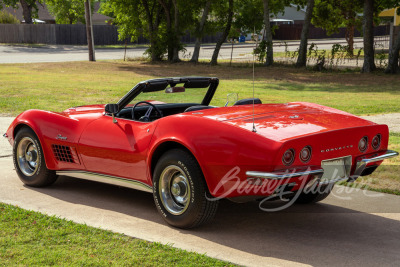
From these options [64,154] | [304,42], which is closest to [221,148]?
[64,154]

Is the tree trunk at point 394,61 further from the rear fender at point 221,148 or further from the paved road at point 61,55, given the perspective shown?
the rear fender at point 221,148

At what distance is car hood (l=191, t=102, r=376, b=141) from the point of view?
489 cm

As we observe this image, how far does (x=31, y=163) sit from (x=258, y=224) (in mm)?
2731

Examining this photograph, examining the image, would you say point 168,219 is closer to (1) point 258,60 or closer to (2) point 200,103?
(2) point 200,103

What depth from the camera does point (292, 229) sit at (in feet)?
17.3

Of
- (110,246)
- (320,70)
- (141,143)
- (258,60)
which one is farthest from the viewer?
(258,60)

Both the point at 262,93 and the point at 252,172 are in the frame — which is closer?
the point at 252,172

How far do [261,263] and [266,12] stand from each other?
2480cm

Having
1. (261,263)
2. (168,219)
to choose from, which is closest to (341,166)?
(261,263)

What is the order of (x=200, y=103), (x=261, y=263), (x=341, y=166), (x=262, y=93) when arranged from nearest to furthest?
1. (x=261, y=263)
2. (x=341, y=166)
3. (x=200, y=103)
4. (x=262, y=93)

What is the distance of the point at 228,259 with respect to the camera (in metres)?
4.51

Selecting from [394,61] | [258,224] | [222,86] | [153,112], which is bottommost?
[222,86]

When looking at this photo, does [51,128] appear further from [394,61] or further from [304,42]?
[304,42]

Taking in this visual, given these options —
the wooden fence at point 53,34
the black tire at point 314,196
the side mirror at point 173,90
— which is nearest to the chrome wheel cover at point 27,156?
the side mirror at point 173,90
